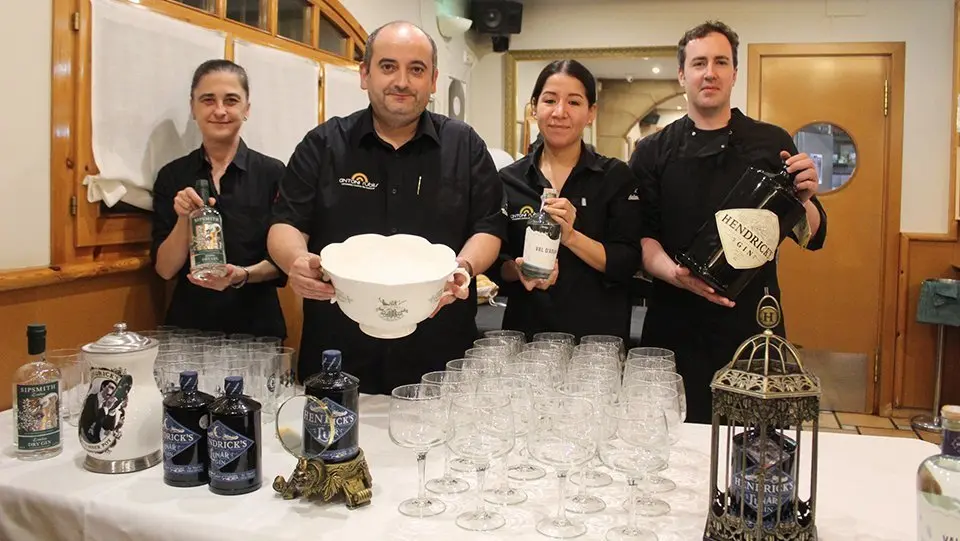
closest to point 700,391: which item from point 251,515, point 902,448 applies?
point 902,448

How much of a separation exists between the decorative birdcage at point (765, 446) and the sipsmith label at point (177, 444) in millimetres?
907

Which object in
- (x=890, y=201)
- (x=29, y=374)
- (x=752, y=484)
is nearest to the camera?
(x=752, y=484)

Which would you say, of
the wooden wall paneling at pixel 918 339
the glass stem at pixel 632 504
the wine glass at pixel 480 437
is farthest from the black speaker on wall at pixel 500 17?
the glass stem at pixel 632 504

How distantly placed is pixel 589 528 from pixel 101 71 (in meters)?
1.95

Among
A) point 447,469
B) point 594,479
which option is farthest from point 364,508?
point 594,479

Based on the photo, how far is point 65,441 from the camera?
1664 mm

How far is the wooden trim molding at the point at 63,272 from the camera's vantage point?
2.01m

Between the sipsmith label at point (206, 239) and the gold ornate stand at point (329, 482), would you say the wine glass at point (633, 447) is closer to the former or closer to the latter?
the gold ornate stand at point (329, 482)

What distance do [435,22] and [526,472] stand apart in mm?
3989

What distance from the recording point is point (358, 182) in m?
2.17

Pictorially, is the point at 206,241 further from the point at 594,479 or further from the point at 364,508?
the point at 594,479

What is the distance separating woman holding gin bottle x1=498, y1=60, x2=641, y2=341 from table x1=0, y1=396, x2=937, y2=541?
2.54ft

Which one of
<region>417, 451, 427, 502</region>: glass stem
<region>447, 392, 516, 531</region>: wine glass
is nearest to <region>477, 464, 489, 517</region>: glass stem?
<region>447, 392, 516, 531</region>: wine glass

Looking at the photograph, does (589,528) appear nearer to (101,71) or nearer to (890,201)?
(101,71)
